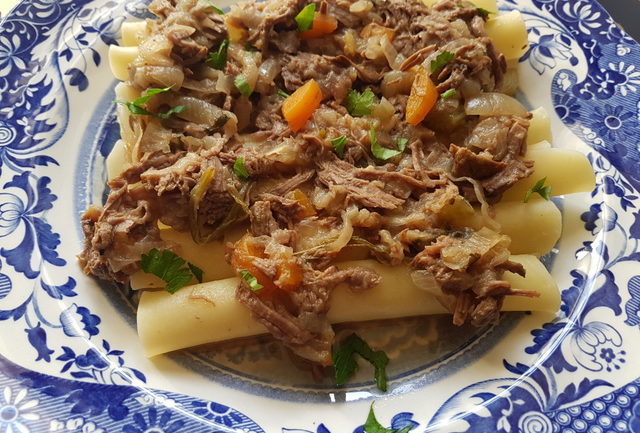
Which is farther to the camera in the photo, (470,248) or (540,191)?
(540,191)

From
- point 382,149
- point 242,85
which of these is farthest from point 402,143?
point 242,85

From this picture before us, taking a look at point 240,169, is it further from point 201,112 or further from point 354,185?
point 354,185

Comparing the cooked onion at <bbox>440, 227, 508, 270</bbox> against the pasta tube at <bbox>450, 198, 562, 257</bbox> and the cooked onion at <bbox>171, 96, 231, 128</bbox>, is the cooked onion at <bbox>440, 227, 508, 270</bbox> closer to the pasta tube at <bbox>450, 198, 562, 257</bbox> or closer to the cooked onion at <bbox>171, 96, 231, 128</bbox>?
the pasta tube at <bbox>450, 198, 562, 257</bbox>

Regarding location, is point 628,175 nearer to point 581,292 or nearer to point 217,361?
point 581,292

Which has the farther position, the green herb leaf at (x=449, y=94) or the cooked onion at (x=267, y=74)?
the cooked onion at (x=267, y=74)

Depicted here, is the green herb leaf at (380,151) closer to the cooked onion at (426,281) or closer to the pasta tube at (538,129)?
the cooked onion at (426,281)

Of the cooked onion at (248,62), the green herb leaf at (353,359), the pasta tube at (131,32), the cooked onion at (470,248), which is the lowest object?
the green herb leaf at (353,359)

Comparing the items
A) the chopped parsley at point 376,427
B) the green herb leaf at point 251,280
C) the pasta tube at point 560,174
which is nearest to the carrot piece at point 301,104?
the green herb leaf at point 251,280

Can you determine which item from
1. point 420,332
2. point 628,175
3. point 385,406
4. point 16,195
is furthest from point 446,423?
point 16,195
